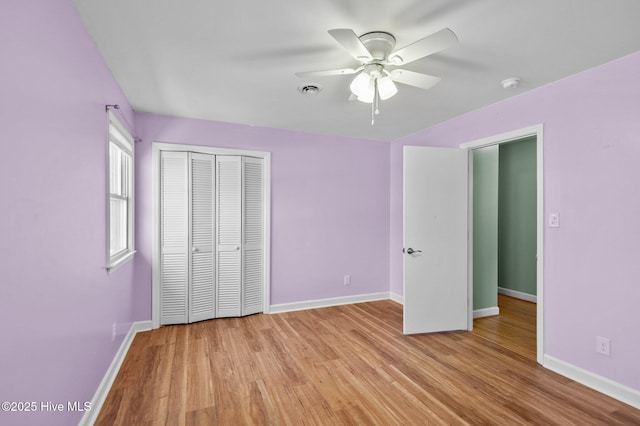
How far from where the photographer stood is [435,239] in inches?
131

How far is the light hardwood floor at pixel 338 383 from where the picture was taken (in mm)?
1950

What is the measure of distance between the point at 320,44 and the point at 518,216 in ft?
14.4

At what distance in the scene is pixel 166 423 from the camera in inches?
74.2

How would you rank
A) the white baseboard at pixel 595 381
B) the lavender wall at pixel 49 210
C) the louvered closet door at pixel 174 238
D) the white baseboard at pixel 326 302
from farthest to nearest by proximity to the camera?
the white baseboard at pixel 326 302
the louvered closet door at pixel 174 238
the white baseboard at pixel 595 381
the lavender wall at pixel 49 210

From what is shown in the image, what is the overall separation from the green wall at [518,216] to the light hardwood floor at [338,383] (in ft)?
7.07

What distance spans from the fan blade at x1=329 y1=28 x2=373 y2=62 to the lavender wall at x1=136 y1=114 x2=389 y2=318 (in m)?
2.28

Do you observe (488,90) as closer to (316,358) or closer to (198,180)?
(316,358)

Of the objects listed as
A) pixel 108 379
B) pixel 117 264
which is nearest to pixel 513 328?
pixel 108 379

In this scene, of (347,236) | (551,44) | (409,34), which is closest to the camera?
(409,34)

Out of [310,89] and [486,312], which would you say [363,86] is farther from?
[486,312]

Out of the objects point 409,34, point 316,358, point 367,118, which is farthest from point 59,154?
point 367,118

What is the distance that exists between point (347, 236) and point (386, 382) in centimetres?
228

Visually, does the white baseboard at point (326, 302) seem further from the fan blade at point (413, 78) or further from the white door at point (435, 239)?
the fan blade at point (413, 78)

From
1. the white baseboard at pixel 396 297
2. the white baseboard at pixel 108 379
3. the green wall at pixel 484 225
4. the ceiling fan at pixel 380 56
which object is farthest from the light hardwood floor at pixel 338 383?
the ceiling fan at pixel 380 56
